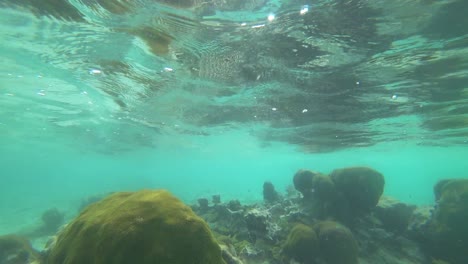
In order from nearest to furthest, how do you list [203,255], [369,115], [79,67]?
[203,255] → [79,67] → [369,115]

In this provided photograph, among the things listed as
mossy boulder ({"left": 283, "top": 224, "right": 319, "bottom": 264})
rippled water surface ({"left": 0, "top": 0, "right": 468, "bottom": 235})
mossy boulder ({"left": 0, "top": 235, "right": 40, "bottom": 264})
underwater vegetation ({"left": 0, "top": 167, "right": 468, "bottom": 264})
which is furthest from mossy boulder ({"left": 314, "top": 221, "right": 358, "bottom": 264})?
mossy boulder ({"left": 0, "top": 235, "right": 40, "bottom": 264})

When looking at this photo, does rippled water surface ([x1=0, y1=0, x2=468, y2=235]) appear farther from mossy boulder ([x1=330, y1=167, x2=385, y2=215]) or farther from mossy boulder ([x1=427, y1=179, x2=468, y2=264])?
mossy boulder ([x1=427, y1=179, x2=468, y2=264])

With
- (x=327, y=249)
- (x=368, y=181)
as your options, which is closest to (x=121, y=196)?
(x=327, y=249)

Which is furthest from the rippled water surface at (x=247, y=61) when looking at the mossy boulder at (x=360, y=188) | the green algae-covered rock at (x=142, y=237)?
the green algae-covered rock at (x=142, y=237)

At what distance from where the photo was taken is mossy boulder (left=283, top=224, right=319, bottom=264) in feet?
34.9

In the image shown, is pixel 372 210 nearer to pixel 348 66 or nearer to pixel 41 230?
pixel 348 66

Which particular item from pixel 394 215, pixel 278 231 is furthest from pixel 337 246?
pixel 394 215

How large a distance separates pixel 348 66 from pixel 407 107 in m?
9.18

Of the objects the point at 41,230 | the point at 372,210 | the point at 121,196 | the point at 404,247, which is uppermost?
the point at 121,196

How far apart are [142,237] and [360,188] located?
13357 mm

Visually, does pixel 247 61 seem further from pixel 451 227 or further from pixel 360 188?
pixel 451 227

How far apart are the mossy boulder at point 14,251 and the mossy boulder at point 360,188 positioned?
15.1 m

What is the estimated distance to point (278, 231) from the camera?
40.4 feet

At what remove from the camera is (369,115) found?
2095 cm
